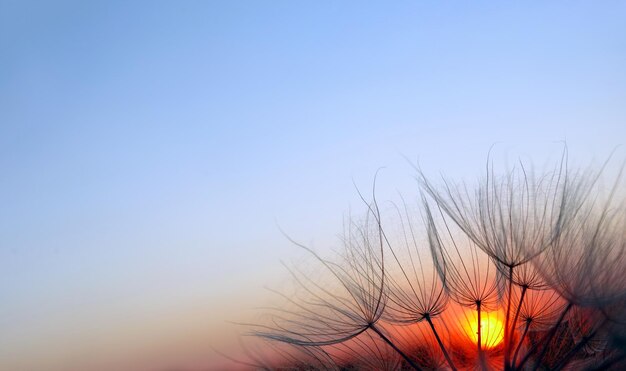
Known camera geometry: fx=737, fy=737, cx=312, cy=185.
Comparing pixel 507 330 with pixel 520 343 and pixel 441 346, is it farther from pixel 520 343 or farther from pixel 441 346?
pixel 441 346

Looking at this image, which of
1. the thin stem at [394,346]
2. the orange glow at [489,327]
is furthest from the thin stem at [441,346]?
the orange glow at [489,327]

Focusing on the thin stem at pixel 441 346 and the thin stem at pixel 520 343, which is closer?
the thin stem at pixel 520 343

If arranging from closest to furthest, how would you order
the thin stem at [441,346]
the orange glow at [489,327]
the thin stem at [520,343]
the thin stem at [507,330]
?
the thin stem at [520,343] < the thin stem at [507,330] < the thin stem at [441,346] < the orange glow at [489,327]

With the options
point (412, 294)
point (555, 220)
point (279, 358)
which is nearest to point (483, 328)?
point (412, 294)

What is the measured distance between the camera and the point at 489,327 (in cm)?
1098

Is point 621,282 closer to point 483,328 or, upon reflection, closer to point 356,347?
point 483,328

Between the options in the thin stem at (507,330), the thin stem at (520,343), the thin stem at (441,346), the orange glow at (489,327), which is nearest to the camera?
the thin stem at (520,343)

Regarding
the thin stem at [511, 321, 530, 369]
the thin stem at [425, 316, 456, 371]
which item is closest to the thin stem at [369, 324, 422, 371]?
the thin stem at [425, 316, 456, 371]

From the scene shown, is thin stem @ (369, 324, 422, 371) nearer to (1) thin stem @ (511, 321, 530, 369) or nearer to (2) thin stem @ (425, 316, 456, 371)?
(2) thin stem @ (425, 316, 456, 371)

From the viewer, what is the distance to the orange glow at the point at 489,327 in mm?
10914

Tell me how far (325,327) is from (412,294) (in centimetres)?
138

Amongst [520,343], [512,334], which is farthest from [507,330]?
[520,343]

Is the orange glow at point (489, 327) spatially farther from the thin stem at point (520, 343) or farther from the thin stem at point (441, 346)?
the thin stem at point (441, 346)

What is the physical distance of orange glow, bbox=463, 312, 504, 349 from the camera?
10.9m
